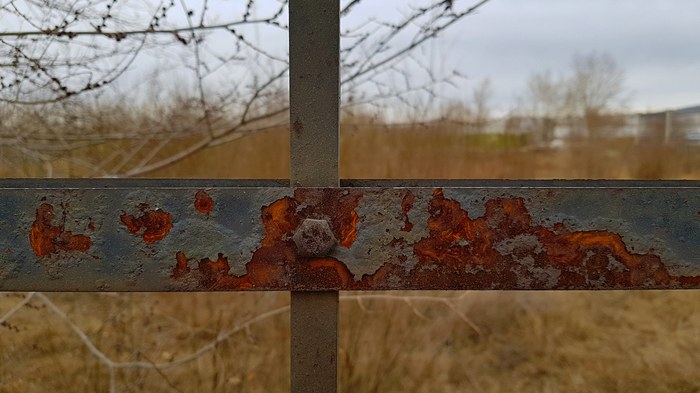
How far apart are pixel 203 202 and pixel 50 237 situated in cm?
19

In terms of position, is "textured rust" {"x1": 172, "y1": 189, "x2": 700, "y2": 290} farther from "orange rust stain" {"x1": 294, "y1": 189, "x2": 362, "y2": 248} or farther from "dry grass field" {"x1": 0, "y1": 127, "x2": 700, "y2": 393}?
"dry grass field" {"x1": 0, "y1": 127, "x2": 700, "y2": 393}

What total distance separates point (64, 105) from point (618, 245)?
1.96 metres

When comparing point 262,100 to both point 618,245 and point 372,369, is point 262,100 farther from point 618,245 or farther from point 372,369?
point 618,245

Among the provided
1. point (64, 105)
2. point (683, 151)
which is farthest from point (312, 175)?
point (683, 151)

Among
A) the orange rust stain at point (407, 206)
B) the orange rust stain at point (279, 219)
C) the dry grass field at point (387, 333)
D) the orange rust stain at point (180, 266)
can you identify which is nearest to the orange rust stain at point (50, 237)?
the orange rust stain at point (180, 266)

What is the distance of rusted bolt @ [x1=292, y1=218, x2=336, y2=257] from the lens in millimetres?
629

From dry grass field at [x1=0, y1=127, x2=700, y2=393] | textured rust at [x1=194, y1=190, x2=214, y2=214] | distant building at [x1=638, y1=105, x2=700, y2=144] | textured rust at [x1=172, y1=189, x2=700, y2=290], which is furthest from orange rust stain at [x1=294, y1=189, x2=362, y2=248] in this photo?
distant building at [x1=638, y1=105, x2=700, y2=144]

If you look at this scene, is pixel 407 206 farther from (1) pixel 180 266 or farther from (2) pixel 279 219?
(1) pixel 180 266

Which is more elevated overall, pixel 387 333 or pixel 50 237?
pixel 50 237

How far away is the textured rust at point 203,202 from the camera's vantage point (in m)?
0.64

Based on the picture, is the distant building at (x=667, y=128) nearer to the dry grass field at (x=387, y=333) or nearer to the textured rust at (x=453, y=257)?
the dry grass field at (x=387, y=333)

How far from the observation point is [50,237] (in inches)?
25.1

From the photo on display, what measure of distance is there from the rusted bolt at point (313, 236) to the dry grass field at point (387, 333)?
1.79 m

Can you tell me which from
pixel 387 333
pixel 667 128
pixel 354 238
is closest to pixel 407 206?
pixel 354 238
